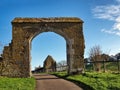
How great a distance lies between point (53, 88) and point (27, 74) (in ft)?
33.6

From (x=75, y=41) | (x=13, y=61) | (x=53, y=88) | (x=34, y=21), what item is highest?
(x=34, y=21)

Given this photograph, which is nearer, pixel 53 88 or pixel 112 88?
pixel 112 88

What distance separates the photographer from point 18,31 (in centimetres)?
3119

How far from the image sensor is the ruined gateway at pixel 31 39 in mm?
30906

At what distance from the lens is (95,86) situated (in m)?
20.0

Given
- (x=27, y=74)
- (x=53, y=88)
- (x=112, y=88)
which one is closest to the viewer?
(x=112, y=88)

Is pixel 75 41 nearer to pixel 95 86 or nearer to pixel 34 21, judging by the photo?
pixel 34 21

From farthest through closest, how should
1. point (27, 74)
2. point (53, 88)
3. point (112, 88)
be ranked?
1. point (27, 74)
2. point (53, 88)
3. point (112, 88)

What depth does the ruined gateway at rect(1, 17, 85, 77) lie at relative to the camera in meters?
30.9

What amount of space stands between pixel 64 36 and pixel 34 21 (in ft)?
10.9

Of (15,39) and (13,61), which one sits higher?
(15,39)

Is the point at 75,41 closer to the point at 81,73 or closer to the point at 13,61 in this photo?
the point at 81,73

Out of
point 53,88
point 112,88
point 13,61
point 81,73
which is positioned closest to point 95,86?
point 112,88

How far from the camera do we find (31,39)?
1240 inches
